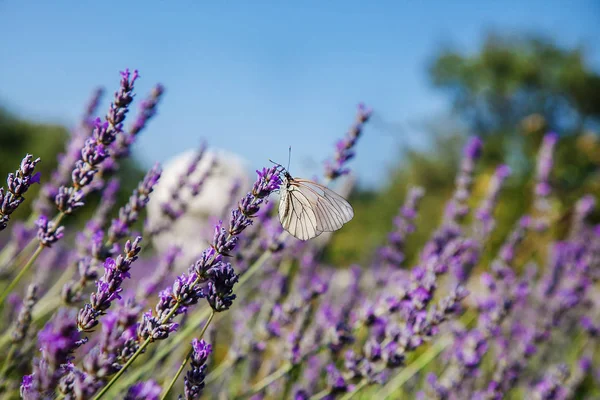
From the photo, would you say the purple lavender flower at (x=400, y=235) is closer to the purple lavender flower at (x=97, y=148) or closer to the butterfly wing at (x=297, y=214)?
the butterfly wing at (x=297, y=214)

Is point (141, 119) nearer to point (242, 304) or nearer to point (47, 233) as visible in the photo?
point (47, 233)

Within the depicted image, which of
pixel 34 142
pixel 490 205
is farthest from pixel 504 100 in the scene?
pixel 490 205

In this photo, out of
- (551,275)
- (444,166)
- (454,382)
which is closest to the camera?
(454,382)

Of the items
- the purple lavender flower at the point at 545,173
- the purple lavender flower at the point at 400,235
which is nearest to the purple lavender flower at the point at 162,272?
the purple lavender flower at the point at 400,235

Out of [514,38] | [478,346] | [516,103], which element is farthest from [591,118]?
[478,346]

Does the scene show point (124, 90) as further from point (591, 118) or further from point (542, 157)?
point (591, 118)

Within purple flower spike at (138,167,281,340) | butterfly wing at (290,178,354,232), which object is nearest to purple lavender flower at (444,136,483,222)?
butterfly wing at (290,178,354,232)
